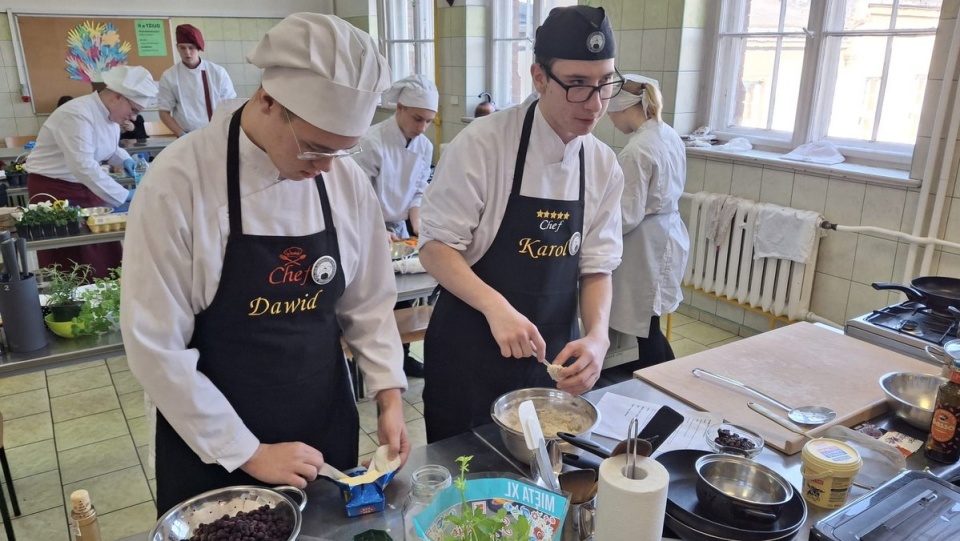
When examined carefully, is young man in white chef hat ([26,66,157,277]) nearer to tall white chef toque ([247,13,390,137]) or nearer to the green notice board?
tall white chef toque ([247,13,390,137])

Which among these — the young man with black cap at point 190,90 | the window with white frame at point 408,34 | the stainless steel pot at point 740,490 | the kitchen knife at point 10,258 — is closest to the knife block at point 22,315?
the kitchen knife at point 10,258

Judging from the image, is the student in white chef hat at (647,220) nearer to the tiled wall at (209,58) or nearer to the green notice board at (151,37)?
the tiled wall at (209,58)

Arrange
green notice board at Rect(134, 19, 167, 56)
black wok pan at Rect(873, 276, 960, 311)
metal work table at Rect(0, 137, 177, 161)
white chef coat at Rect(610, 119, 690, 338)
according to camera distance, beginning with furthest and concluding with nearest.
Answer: green notice board at Rect(134, 19, 167, 56), metal work table at Rect(0, 137, 177, 161), white chef coat at Rect(610, 119, 690, 338), black wok pan at Rect(873, 276, 960, 311)

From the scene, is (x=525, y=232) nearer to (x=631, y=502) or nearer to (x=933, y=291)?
(x=631, y=502)

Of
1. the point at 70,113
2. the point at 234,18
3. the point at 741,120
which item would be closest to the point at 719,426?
the point at 741,120

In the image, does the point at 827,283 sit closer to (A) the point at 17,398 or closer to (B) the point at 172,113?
(A) the point at 17,398

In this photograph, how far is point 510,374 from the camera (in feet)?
5.94

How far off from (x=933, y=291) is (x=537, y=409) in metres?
1.58

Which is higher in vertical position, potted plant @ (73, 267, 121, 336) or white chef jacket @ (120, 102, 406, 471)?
white chef jacket @ (120, 102, 406, 471)

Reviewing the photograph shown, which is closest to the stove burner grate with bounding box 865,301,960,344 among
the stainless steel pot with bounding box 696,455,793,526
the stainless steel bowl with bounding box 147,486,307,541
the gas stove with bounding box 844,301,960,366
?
the gas stove with bounding box 844,301,960,366

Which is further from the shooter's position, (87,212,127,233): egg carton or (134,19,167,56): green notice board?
(134,19,167,56): green notice board

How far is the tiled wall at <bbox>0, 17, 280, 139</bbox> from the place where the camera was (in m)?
7.32

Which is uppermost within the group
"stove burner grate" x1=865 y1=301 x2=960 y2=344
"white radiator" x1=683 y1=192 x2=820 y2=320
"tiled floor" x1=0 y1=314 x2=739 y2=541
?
"stove burner grate" x1=865 y1=301 x2=960 y2=344

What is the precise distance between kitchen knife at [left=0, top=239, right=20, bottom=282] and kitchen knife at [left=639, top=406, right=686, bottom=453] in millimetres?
1925
